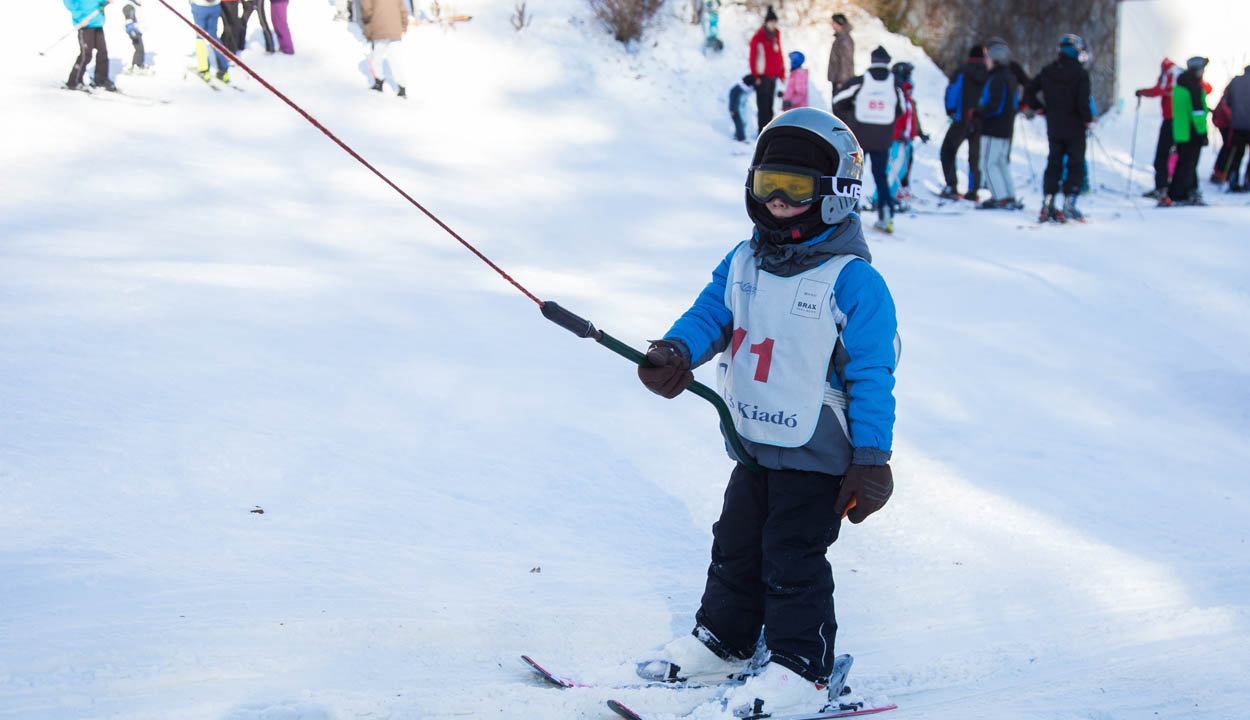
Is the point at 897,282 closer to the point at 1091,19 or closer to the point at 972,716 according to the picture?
the point at 972,716

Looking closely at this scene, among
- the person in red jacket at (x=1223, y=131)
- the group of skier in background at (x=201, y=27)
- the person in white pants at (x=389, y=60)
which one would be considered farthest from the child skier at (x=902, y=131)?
the group of skier in background at (x=201, y=27)

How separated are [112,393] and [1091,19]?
70.8 ft

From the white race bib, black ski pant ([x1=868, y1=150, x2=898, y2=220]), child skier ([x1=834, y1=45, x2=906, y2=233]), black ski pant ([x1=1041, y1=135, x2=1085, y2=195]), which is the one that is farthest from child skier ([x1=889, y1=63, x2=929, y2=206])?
the white race bib

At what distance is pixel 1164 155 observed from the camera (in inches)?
495

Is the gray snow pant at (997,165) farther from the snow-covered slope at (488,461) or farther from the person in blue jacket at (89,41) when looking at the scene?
the person in blue jacket at (89,41)

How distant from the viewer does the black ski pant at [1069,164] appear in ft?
34.5

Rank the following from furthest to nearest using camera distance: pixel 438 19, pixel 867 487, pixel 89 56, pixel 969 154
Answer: pixel 438 19
pixel 969 154
pixel 89 56
pixel 867 487

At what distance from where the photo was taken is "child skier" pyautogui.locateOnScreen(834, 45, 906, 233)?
32.9 feet

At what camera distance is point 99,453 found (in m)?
3.76

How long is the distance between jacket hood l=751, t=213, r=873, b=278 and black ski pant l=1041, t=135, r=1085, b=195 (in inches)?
349

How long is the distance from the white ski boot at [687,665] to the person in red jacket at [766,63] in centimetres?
1155

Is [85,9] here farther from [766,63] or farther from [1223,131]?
[1223,131]

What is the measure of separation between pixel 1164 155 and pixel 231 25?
40.1ft

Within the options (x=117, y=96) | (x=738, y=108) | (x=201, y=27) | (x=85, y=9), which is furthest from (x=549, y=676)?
(x=738, y=108)
